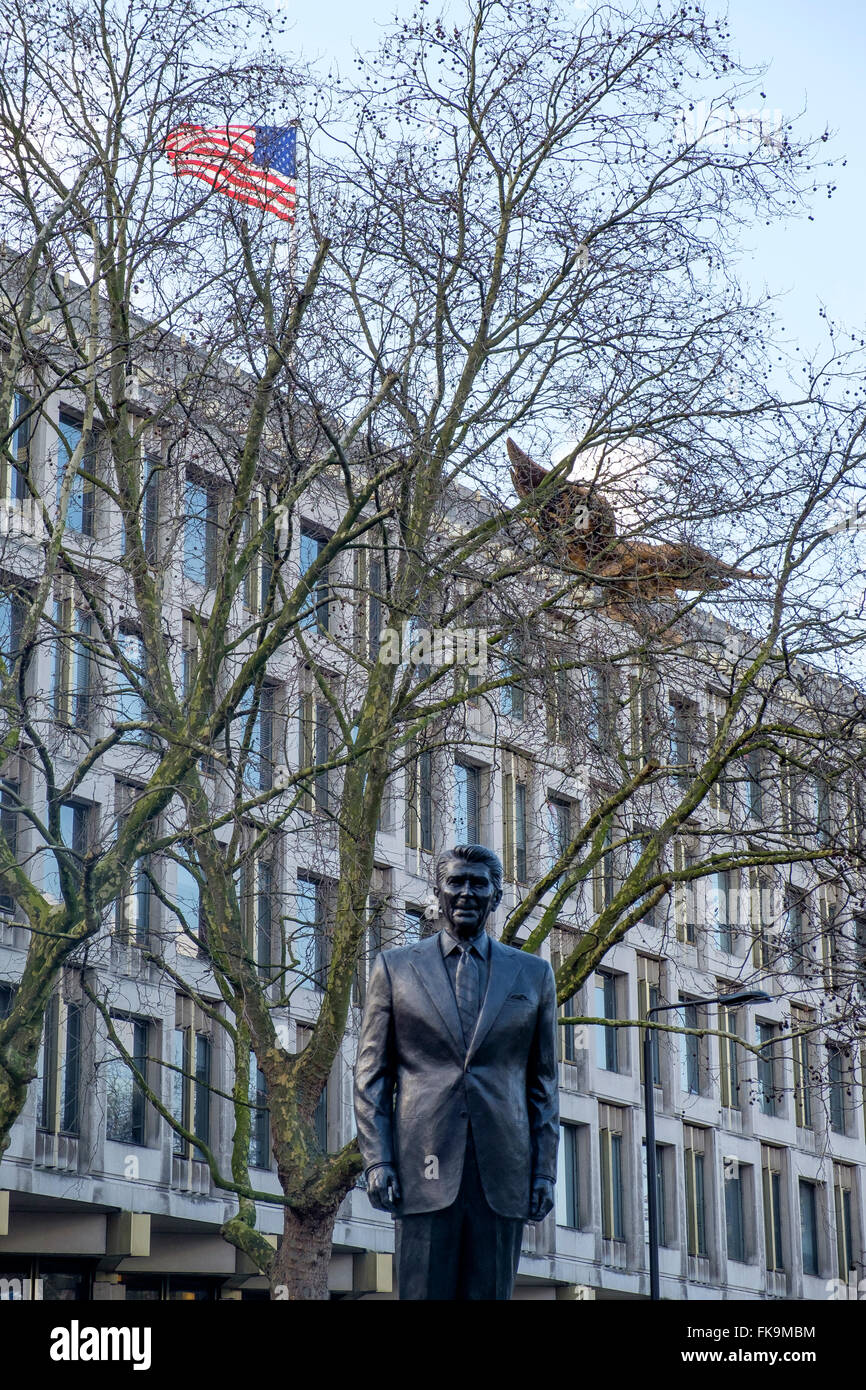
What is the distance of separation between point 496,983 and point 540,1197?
2.81ft

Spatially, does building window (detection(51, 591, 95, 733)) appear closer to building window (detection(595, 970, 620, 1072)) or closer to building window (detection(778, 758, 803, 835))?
building window (detection(778, 758, 803, 835))

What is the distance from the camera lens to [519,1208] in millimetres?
8133

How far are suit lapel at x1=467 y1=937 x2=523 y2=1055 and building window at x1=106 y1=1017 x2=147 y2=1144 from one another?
26569 millimetres

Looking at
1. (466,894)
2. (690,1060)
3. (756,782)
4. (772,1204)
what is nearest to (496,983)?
(466,894)

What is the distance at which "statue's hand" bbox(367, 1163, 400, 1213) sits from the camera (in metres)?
8.11

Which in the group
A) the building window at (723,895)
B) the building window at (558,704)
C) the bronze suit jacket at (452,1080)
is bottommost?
the bronze suit jacket at (452,1080)

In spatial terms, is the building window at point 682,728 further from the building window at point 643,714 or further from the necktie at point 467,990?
the necktie at point 467,990

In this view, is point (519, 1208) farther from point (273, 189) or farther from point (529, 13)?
point (529, 13)

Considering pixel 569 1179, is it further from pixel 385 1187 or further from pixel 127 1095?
pixel 385 1187

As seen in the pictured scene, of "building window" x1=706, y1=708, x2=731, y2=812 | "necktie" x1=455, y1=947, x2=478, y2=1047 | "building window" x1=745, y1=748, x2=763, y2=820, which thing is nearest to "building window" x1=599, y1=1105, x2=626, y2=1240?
"building window" x1=745, y1=748, x2=763, y2=820

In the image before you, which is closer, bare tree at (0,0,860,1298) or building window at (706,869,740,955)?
bare tree at (0,0,860,1298)

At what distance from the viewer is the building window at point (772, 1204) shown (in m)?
54.2

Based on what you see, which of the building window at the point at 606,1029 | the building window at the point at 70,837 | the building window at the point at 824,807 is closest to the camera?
the building window at the point at 824,807

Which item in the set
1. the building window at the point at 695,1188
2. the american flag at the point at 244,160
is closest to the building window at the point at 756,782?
the american flag at the point at 244,160
